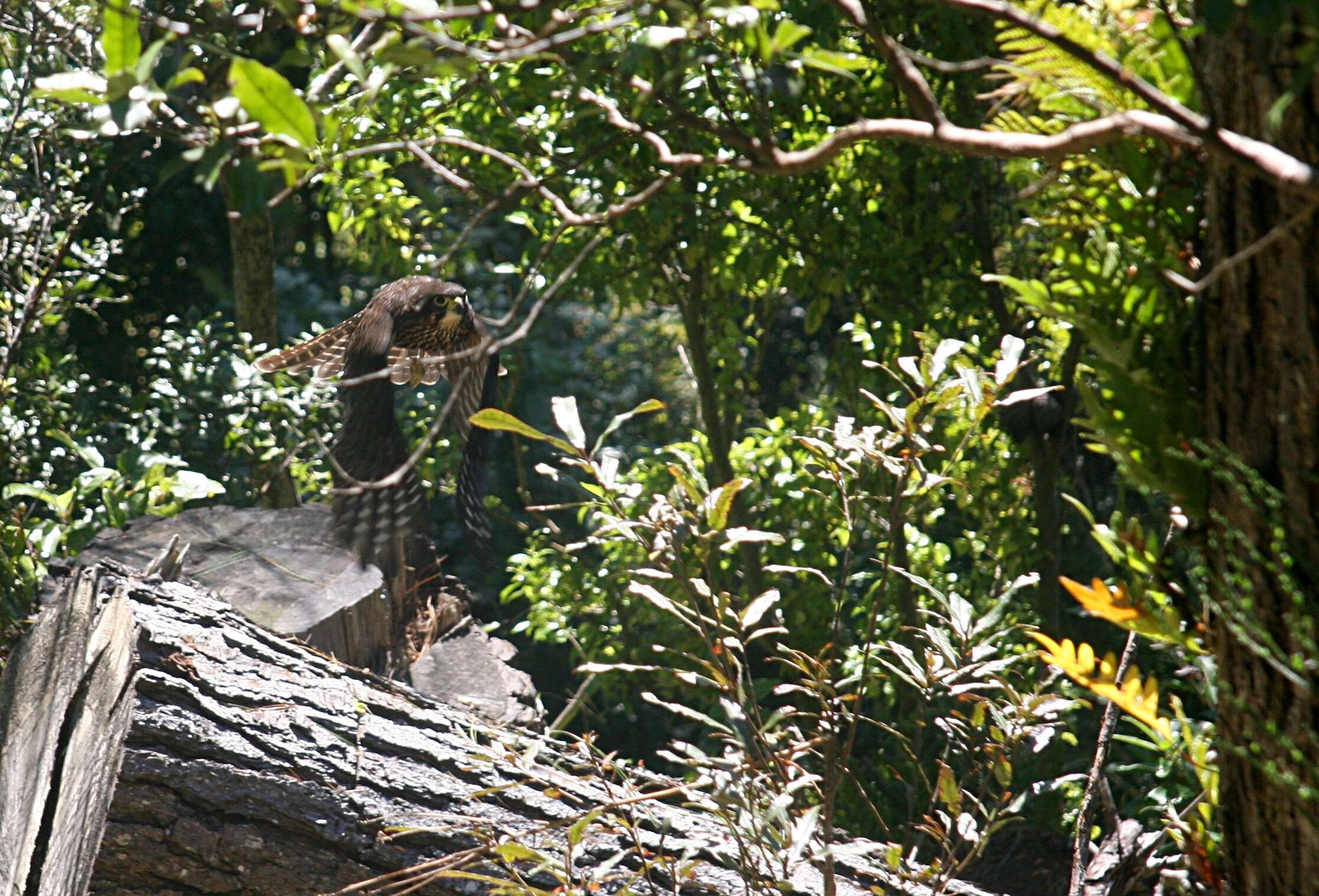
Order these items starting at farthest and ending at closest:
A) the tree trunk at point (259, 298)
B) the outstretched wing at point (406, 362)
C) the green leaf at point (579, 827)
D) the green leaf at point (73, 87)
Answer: the tree trunk at point (259, 298) → the outstretched wing at point (406, 362) → the green leaf at point (579, 827) → the green leaf at point (73, 87)

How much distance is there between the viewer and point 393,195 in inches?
143

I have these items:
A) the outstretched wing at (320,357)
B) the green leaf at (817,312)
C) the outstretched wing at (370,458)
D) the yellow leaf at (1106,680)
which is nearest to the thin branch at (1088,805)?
the yellow leaf at (1106,680)

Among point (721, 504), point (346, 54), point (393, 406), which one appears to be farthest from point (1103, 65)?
point (393, 406)

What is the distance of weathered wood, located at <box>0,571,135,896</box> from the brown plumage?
886mm

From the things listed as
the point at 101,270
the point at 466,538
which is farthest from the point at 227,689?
the point at 101,270

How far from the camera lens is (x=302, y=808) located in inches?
73.0

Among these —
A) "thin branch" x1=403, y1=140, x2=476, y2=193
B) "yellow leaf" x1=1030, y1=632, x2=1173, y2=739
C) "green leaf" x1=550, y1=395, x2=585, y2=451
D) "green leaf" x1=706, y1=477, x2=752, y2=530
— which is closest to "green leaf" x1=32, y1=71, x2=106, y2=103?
"thin branch" x1=403, y1=140, x2=476, y2=193

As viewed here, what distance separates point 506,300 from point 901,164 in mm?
2548

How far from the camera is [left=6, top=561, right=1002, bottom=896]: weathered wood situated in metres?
1.82

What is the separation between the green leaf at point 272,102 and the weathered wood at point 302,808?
3.66 feet

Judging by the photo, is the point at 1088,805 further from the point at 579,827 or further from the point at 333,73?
the point at 333,73

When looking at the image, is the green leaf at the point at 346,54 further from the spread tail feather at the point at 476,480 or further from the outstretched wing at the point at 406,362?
the spread tail feather at the point at 476,480

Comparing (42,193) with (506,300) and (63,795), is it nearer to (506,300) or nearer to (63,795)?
(506,300)

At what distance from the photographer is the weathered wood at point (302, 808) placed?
182cm
